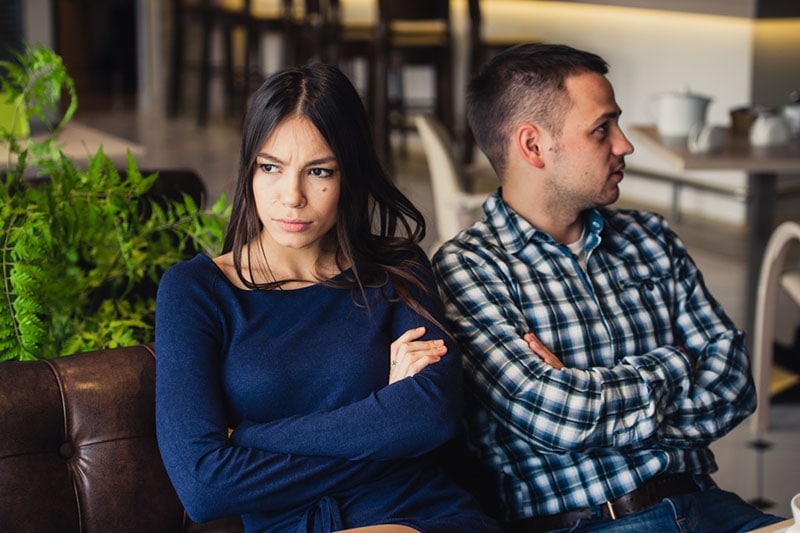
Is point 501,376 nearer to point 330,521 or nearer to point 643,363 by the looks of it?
point 643,363

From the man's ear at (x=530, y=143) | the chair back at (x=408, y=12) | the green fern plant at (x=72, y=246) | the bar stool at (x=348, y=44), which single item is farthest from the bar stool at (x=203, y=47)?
the man's ear at (x=530, y=143)

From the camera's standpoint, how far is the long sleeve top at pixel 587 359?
1812mm

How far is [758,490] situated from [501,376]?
151cm

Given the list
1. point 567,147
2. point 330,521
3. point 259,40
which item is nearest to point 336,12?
point 259,40

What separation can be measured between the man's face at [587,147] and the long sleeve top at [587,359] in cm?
7

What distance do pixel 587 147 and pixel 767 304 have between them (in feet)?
5.08

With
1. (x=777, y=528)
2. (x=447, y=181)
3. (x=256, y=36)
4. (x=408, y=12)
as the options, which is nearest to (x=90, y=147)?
(x=447, y=181)

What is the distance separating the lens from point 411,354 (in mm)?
1682

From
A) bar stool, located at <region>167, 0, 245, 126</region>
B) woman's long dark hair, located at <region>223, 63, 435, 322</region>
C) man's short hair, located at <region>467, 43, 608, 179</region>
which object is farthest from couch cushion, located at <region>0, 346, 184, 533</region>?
bar stool, located at <region>167, 0, 245, 126</region>

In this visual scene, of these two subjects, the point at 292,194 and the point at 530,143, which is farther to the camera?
the point at 530,143

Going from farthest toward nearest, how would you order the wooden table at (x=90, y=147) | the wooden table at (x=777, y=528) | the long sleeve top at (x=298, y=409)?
the wooden table at (x=90, y=147)
the long sleeve top at (x=298, y=409)
the wooden table at (x=777, y=528)

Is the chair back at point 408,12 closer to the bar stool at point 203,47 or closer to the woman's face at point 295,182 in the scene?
the bar stool at point 203,47

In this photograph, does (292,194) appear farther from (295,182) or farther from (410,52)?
(410,52)

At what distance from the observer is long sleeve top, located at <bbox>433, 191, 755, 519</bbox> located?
1.81 metres
